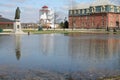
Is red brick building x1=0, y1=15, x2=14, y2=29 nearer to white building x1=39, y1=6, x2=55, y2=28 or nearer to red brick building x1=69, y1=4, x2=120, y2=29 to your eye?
red brick building x1=69, y1=4, x2=120, y2=29

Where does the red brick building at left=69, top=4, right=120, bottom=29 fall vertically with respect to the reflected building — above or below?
above

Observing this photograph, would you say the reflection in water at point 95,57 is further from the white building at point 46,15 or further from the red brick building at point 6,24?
the white building at point 46,15

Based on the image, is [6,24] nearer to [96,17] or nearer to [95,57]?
[96,17]

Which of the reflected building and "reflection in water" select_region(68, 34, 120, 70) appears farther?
the reflected building

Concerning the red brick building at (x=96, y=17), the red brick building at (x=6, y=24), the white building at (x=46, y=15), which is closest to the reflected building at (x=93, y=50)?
the red brick building at (x=6, y=24)

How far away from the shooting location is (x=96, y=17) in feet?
409

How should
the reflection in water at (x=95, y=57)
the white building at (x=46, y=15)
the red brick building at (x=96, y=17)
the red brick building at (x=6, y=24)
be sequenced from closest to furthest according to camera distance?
the reflection in water at (x=95, y=57) < the red brick building at (x=6, y=24) < the red brick building at (x=96, y=17) < the white building at (x=46, y=15)

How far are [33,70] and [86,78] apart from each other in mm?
3293

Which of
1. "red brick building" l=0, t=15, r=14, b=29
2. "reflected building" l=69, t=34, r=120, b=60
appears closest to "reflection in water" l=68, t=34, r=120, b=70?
"reflected building" l=69, t=34, r=120, b=60

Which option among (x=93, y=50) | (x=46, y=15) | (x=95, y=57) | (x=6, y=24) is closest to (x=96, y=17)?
(x=6, y=24)

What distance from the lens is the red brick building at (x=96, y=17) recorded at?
119125 millimetres

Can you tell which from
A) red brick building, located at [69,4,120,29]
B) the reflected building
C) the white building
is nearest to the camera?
the reflected building

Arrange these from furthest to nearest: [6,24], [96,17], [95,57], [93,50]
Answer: [96,17] → [6,24] → [93,50] → [95,57]

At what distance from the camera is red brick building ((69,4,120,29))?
391ft
